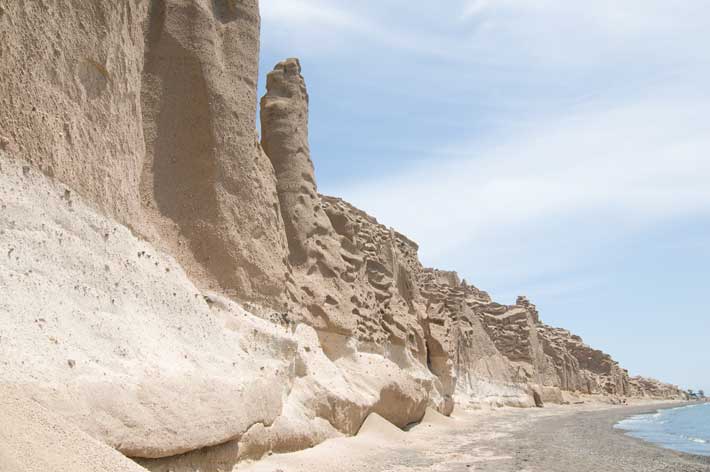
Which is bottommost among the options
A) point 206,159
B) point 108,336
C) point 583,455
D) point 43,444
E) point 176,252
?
point 583,455

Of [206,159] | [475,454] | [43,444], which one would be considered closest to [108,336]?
[43,444]

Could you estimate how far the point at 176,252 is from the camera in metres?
11.0

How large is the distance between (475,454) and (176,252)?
753 centimetres

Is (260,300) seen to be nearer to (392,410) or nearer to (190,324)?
(190,324)

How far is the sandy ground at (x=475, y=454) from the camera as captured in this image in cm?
1080

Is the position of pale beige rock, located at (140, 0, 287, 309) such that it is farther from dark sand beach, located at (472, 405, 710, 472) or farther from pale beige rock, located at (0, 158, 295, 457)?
dark sand beach, located at (472, 405, 710, 472)

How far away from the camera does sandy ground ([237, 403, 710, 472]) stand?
35.4 feet

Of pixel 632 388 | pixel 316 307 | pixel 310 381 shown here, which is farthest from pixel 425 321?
pixel 632 388

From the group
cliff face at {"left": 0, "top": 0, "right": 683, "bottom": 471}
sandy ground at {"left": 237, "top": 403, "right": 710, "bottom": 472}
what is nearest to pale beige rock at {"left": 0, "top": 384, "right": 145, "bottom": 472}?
cliff face at {"left": 0, "top": 0, "right": 683, "bottom": 471}

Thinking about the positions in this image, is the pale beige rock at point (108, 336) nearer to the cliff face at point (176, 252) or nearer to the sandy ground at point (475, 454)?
the cliff face at point (176, 252)

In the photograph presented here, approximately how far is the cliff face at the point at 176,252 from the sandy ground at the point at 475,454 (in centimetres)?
48

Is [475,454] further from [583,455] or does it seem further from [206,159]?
[206,159]

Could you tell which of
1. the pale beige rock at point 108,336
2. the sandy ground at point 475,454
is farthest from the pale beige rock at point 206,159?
the sandy ground at point 475,454

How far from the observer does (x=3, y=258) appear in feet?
21.4
